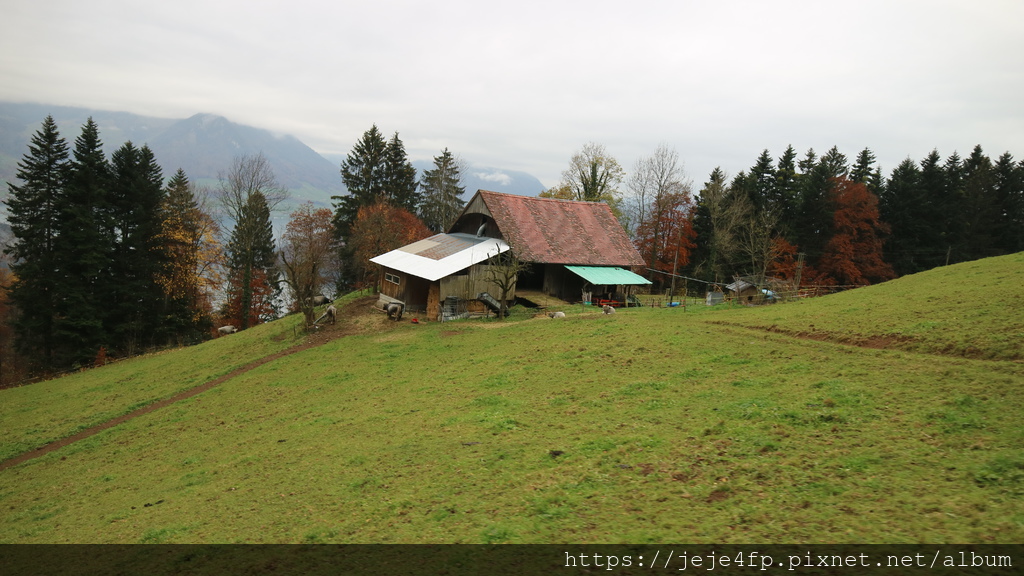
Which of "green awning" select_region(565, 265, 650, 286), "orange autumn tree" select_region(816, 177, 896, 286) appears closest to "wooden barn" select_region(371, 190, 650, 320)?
"green awning" select_region(565, 265, 650, 286)

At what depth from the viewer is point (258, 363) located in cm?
2305

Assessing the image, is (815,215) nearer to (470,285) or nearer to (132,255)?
(470,285)

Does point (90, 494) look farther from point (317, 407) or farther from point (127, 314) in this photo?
point (127, 314)

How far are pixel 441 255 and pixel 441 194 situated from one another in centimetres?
2728

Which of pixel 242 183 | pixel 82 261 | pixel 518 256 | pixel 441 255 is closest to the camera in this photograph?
pixel 441 255

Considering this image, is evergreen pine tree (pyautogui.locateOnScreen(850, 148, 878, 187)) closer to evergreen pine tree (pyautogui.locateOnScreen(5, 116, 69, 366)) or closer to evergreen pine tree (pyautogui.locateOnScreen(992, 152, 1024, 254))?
evergreen pine tree (pyautogui.locateOnScreen(992, 152, 1024, 254))

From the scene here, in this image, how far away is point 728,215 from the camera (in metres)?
49.9

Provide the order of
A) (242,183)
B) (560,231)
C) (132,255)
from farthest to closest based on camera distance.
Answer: (242,183) < (132,255) < (560,231)

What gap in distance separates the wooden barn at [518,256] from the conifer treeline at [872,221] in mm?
16593

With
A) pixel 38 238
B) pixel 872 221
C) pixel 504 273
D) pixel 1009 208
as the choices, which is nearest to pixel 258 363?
pixel 504 273

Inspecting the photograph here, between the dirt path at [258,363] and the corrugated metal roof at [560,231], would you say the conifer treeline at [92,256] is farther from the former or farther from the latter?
the corrugated metal roof at [560,231]

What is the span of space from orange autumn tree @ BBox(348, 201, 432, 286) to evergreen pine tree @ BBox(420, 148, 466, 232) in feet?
26.2

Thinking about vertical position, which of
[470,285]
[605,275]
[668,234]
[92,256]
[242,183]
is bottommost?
[92,256]
